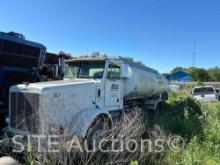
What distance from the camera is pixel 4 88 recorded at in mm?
8156

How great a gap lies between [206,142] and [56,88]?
4524 millimetres

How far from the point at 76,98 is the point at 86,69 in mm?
1747

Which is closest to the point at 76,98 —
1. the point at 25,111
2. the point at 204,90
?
the point at 25,111

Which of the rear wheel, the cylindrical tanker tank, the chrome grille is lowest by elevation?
the rear wheel

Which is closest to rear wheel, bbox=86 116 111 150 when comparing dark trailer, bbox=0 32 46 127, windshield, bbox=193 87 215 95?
dark trailer, bbox=0 32 46 127

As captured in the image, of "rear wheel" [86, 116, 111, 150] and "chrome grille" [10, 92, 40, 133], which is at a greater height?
"chrome grille" [10, 92, 40, 133]

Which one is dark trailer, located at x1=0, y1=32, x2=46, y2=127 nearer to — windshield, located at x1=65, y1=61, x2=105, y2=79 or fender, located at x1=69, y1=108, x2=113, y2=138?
windshield, located at x1=65, y1=61, x2=105, y2=79

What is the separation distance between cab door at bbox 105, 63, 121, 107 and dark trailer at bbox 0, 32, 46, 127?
280cm

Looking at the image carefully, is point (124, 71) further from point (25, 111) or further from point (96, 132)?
point (25, 111)

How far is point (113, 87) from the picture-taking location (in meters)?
8.62

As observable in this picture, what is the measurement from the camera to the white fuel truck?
243 inches

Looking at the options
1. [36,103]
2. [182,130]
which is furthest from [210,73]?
[36,103]

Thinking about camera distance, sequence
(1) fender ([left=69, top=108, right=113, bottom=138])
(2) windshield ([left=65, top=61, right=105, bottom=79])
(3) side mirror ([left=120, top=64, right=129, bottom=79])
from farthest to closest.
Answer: (3) side mirror ([left=120, top=64, right=129, bottom=79]), (2) windshield ([left=65, top=61, right=105, bottom=79]), (1) fender ([left=69, top=108, right=113, bottom=138])

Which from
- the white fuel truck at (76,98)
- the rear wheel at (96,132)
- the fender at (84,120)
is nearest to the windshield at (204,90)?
the white fuel truck at (76,98)
